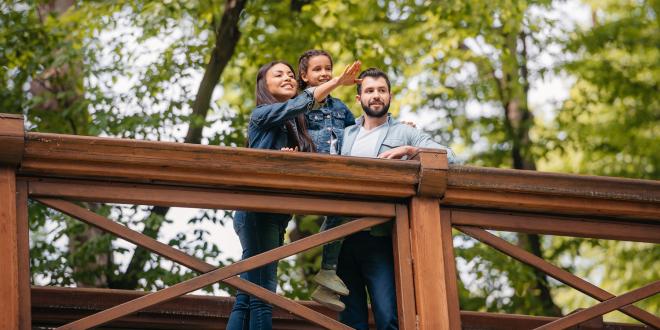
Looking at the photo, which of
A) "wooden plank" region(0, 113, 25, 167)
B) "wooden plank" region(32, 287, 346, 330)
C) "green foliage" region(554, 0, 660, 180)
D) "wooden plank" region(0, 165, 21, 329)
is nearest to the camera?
"wooden plank" region(0, 165, 21, 329)

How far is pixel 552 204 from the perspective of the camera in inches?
246

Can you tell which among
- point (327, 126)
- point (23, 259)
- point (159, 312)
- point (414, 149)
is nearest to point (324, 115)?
point (327, 126)

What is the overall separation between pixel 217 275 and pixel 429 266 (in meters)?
1.05

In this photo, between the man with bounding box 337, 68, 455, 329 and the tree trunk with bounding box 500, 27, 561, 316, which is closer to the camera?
the man with bounding box 337, 68, 455, 329

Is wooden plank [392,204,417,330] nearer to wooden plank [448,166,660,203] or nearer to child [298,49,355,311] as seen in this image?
wooden plank [448,166,660,203]

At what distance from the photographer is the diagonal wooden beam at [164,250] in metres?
5.43

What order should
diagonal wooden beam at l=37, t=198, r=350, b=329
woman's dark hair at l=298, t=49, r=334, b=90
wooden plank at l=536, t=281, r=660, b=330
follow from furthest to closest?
woman's dark hair at l=298, t=49, r=334, b=90
wooden plank at l=536, t=281, r=660, b=330
diagonal wooden beam at l=37, t=198, r=350, b=329

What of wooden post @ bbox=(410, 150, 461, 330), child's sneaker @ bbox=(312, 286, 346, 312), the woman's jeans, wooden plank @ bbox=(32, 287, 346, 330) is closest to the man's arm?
wooden post @ bbox=(410, 150, 461, 330)

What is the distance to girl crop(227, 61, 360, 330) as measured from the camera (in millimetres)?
6117

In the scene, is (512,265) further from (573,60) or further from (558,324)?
(558,324)

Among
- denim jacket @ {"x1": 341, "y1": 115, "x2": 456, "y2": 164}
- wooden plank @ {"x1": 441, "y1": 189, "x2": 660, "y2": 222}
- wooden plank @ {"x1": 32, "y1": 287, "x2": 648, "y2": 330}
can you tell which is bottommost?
wooden plank @ {"x1": 32, "y1": 287, "x2": 648, "y2": 330}

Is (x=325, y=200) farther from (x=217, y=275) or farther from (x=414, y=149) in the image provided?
(x=217, y=275)

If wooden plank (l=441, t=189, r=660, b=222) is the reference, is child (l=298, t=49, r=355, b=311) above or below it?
above

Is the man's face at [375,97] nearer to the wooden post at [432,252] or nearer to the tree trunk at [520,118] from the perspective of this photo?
the wooden post at [432,252]
